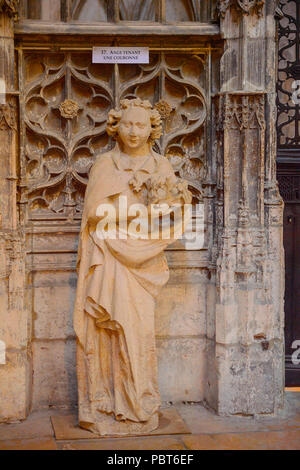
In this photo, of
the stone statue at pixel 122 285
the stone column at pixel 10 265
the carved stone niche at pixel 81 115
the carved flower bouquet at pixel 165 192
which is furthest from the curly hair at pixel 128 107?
the stone column at pixel 10 265

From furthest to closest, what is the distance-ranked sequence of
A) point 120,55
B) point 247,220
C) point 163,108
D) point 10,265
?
point 163,108, point 120,55, point 247,220, point 10,265

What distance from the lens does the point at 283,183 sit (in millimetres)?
7641

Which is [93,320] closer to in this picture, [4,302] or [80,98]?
[4,302]

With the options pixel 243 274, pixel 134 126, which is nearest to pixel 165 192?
pixel 134 126

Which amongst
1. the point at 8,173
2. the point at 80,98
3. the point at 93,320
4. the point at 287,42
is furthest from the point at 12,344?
the point at 287,42

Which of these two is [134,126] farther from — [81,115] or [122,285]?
[122,285]

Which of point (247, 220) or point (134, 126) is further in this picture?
point (247, 220)

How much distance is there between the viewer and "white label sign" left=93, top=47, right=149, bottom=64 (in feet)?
21.3

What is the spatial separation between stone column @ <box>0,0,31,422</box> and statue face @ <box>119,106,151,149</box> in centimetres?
93

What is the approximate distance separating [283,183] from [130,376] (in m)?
2.65

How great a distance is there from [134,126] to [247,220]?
1194 millimetres

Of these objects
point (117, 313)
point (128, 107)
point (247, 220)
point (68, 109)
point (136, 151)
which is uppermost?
point (68, 109)

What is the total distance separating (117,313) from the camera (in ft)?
18.9

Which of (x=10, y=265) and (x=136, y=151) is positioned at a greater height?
(x=136, y=151)
